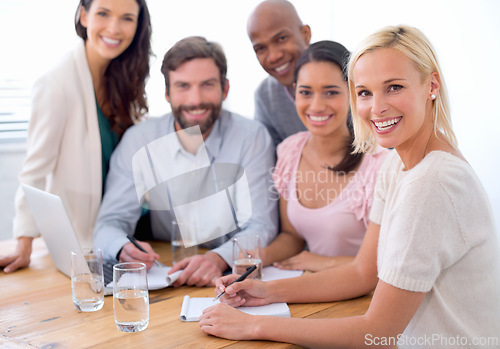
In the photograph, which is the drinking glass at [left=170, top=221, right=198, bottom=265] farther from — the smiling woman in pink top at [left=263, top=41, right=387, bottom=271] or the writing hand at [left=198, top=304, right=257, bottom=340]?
the writing hand at [left=198, top=304, right=257, bottom=340]

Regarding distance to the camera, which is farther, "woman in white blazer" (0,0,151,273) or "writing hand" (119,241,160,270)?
"woman in white blazer" (0,0,151,273)

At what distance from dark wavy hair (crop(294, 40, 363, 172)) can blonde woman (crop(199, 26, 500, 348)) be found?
1.48 feet

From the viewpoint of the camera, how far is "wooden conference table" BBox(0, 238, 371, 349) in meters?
1.03

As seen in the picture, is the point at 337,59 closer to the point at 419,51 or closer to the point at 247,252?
the point at 419,51

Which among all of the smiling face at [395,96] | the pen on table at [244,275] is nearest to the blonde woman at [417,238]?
the smiling face at [395,96]

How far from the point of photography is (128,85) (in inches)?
79.7

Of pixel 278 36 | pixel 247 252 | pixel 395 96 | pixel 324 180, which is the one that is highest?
pixel 278 36

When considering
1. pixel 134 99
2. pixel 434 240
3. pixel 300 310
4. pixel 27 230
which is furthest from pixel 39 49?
pixel 434 240

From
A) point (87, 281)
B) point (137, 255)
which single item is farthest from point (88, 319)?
point (137, 255)

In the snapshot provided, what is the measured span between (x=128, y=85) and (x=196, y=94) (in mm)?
403

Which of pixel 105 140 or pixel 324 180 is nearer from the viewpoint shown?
pixel 324 180

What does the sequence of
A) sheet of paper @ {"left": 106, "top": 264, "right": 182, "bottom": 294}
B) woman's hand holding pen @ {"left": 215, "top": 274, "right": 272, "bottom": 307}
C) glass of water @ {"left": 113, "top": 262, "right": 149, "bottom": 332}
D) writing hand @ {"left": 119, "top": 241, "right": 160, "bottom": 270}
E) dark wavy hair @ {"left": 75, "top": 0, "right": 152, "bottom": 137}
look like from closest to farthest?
glass of water @ {"left": 113, "top": 262, "right": 149, "bottom": 332}, woman's hand holding pen @ {"left": 215, "top": 274, "right": 272, "bottom": 307}, sheet of paper @ {"left": 106, "top": 264, "right": 182, "bottom": 294}, writing hand @ {"left": 119, "top": 241, "right": 160, "bottom": 270}, dark wavy hair @ {"left": 75, "top": 0, "right": 152, "bottom": 137}

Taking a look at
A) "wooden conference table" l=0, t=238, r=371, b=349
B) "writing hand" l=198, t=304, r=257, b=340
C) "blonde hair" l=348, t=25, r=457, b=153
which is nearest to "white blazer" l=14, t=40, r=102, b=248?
"wooden conference table" l=0, t=238, r=371, b=349

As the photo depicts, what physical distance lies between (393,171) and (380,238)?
163mm
